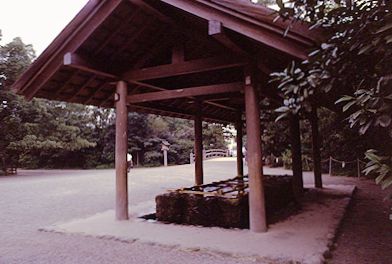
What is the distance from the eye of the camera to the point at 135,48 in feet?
22.1

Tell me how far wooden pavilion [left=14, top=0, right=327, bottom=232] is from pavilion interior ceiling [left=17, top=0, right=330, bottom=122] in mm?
19

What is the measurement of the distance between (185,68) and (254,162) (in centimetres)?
221

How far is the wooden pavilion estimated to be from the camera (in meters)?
4.67

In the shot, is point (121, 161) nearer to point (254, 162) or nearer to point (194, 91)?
point (194, 91)

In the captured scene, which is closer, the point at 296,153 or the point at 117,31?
the point at 117,31

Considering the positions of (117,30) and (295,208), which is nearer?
(117,30)

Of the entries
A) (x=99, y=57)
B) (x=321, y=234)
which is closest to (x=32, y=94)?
(x=99, y=57)

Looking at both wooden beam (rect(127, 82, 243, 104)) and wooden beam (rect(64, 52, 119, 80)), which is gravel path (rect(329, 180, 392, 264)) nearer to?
wooden beam (rect(127, 82, 243, 104))

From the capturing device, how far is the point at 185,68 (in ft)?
20.3

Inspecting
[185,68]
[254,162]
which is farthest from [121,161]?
[254,162]

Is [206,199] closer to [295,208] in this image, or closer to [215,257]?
[215,257]

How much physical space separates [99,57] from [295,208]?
17.9ft

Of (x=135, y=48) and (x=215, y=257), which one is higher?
(x=135, y=48)

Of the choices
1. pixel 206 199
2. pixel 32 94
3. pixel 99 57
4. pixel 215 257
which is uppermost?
pixel 99 57
